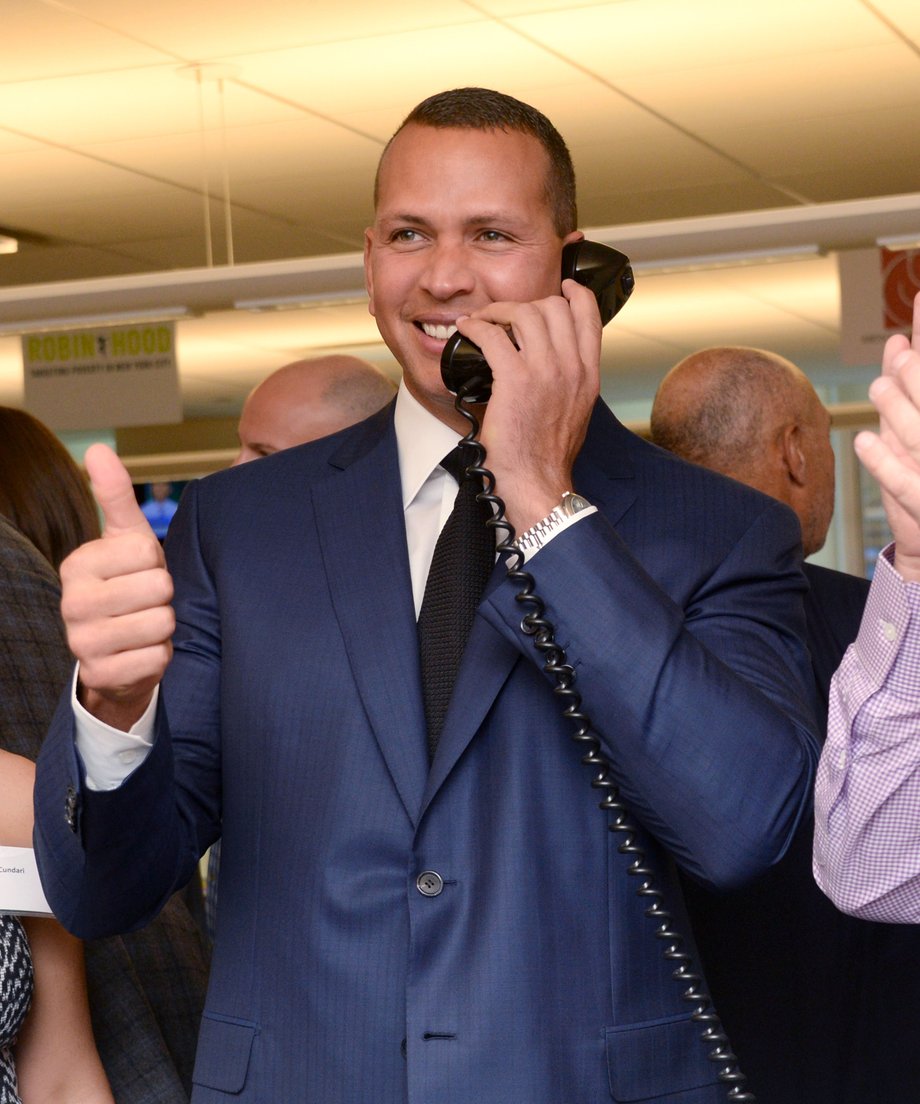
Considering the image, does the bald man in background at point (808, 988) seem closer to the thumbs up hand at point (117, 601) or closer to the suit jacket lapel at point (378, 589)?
the suit jacket lapel at point (378, 589)

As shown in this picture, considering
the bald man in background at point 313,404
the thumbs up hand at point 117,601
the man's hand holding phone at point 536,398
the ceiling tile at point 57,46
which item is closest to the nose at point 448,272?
the man's hand holding phone at point 536,398

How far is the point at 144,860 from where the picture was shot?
1379 millimetres

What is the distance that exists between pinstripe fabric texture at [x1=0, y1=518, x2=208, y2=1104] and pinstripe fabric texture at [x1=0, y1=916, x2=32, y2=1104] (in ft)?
0.77

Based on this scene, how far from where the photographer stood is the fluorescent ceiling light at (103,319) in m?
5.48

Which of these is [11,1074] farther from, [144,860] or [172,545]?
[172,545]

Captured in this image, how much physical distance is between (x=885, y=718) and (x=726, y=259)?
386cm

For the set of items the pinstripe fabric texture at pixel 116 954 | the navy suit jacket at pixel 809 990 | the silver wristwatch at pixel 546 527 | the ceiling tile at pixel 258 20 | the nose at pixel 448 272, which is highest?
the ceiling tile at pixel 258 20

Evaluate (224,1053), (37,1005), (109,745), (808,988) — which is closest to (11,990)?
(37,1005)

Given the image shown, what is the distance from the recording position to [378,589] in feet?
5.03

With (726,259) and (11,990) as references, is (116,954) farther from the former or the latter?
(726,259)

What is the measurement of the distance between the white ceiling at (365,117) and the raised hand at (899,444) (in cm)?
375

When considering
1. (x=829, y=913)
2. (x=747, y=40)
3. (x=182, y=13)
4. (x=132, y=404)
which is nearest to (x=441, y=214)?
(x=829, y=913)

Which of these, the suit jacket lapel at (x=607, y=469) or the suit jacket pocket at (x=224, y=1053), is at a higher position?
the suit jacket lapel at (x=607, y=469)

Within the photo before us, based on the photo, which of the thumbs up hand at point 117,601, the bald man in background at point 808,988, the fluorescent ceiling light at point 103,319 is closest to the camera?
the thumbs up hand at point 117,601
